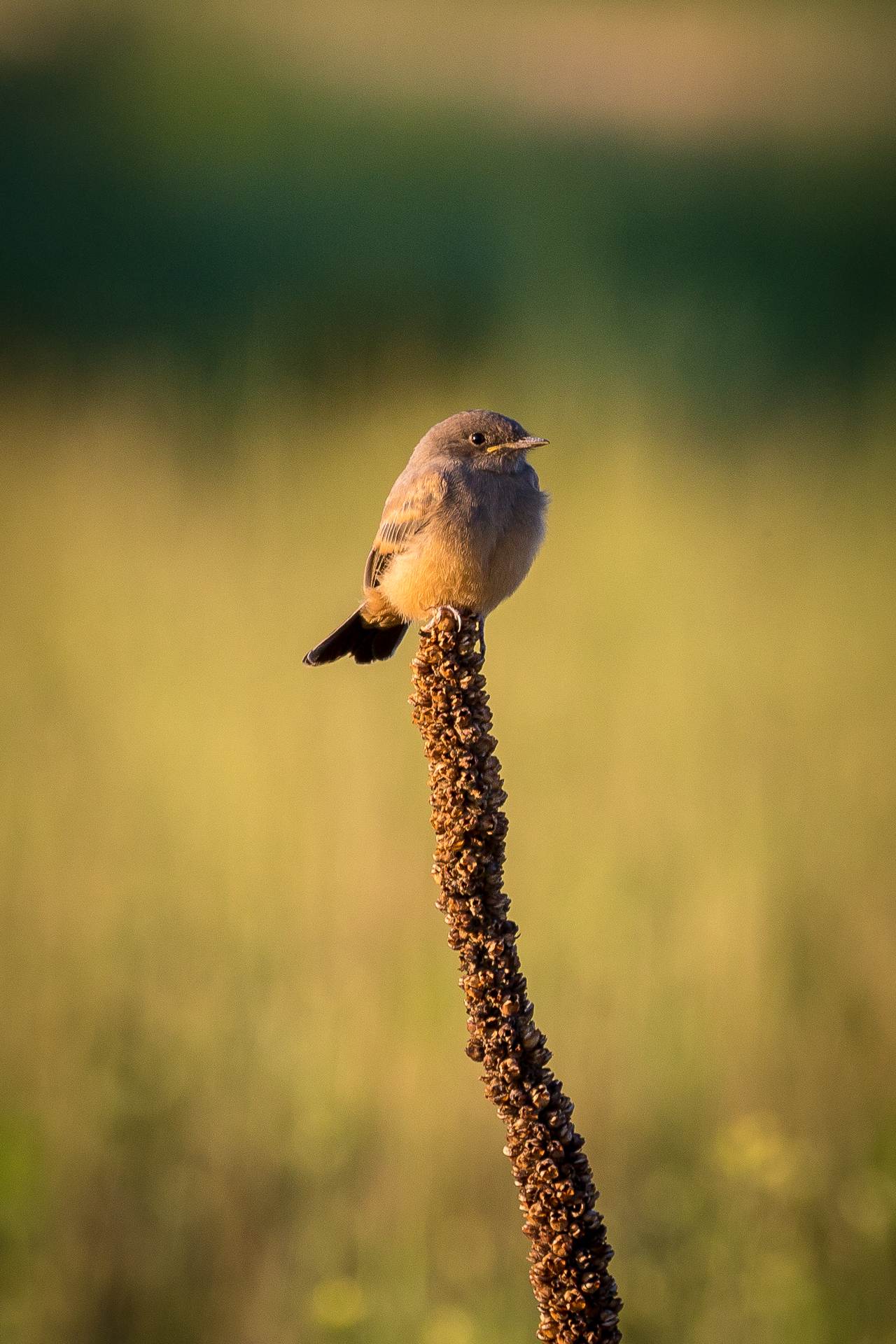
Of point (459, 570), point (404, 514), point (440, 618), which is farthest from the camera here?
point (404, 514)

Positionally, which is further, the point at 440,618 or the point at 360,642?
the point at 360,642

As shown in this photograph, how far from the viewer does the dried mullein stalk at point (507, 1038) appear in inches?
69.0

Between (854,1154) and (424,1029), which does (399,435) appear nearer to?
(424,1029)

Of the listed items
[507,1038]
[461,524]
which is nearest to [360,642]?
[461,524]

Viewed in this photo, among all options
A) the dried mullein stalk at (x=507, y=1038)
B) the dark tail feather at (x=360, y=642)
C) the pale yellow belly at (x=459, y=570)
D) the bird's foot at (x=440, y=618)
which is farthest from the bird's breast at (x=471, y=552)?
the dried mullein stalk at (x=507, y=1038)

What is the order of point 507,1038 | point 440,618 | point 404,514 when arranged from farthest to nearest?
point 404,514
point 440,618
point 507,1038

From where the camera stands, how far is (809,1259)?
4051mm

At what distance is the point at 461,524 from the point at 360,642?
67 centimetres

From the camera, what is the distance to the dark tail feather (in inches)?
154

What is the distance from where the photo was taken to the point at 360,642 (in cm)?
401

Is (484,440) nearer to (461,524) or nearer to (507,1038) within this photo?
(461,524)

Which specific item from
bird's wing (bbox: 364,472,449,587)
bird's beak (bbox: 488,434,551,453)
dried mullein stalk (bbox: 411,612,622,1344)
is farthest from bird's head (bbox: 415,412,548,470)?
dried mullein stalk (bbox: 411,612,622,1344)

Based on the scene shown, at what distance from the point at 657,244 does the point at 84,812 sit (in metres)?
5.89

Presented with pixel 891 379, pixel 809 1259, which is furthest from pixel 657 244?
pixel 809 1259
